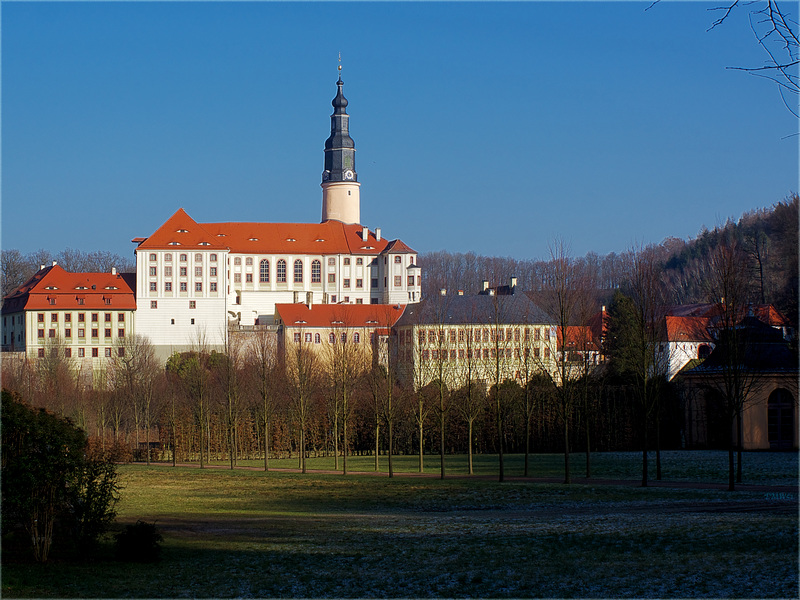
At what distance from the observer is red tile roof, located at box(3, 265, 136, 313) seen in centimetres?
8431

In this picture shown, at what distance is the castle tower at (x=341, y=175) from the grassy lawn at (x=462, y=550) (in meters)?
87.5

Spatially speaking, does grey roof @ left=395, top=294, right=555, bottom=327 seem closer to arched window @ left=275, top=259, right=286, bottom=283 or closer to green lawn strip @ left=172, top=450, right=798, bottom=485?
green lawn strip @ left=172, top=450, right=798, bottom=485

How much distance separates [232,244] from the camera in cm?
9738

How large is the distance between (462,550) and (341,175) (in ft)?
316

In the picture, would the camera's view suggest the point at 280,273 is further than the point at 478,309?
Yes

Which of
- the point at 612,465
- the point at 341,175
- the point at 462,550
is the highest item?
the point at 341,175

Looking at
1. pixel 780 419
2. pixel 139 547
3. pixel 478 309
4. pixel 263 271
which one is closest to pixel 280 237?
pixel 263 271

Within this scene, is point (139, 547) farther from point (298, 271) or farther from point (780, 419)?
point (298, 271)

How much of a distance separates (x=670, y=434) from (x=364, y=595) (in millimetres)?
35279

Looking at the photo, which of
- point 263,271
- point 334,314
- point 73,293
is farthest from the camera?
point 263,271

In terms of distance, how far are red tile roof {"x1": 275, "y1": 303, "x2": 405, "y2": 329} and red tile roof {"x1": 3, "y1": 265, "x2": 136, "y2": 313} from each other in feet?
51.3

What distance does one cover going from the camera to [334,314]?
80688 millimetres

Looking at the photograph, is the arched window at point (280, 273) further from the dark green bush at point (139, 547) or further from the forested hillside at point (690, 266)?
the dark green bush at point (139, 547)

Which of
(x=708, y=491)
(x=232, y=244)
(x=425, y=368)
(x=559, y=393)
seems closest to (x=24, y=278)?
(x=232, y=244)
